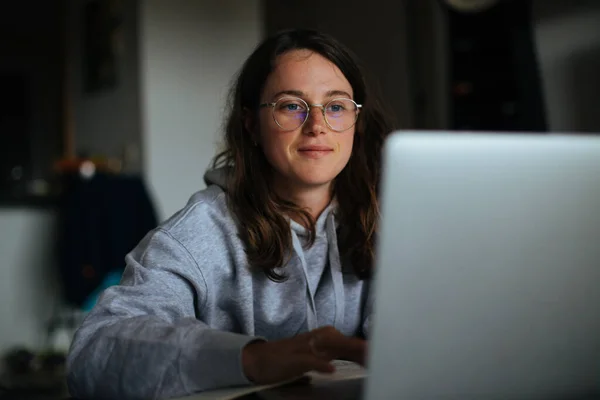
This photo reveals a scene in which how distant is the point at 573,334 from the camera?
686 mm

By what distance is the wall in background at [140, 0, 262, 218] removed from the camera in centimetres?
392

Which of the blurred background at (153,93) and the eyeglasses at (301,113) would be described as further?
the blurred background at (153,93)

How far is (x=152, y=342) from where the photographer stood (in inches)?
37.2

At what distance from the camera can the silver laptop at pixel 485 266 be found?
60 cm

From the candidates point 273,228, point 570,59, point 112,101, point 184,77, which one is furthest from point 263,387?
point 112,101

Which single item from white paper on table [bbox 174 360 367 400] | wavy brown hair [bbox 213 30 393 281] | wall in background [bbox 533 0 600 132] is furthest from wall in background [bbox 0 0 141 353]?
white paper on table [bbox 174 360 367 400]

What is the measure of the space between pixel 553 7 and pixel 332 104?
2.23 metres

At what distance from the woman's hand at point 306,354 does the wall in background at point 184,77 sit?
314 cm

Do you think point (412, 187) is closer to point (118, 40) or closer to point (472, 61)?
point (472, 61)

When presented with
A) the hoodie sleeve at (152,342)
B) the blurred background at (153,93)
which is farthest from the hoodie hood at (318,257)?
the blurred background at (153,93)

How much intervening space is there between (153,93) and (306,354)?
3.27m

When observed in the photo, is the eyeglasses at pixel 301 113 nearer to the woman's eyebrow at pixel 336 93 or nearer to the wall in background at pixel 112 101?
the woman's eyebrow at pixel 336 93

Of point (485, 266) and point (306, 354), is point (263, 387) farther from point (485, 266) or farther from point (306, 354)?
point (485, 266)

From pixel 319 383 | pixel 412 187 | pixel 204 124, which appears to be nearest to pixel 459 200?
pixel 412 187
